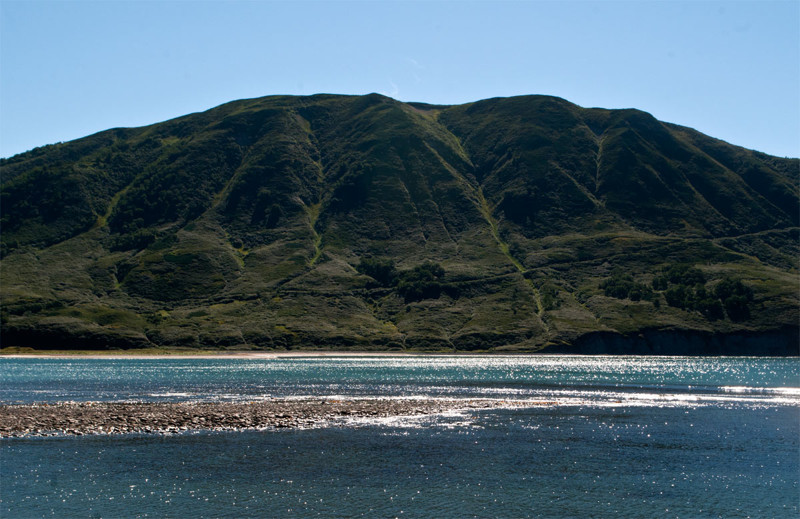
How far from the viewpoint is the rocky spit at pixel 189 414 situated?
60.8 metres

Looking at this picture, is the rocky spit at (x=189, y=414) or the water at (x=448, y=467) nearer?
the water at (x=448, y=467)

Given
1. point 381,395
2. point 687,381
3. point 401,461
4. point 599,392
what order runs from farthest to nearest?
point 687,381 → point 599,392 → point 381,395 → point 401,461

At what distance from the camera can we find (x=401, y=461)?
50.1 m

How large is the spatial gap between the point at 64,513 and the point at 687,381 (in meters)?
115

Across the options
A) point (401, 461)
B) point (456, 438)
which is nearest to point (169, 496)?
point (401, 461)

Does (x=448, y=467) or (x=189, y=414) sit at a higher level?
(x=189, y=414)

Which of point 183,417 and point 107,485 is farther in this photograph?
point 183,417

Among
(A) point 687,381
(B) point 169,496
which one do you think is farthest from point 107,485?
(A) point 687,381

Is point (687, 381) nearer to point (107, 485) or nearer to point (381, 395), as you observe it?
point (381, 395)

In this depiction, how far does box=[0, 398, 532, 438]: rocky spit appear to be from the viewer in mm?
60844

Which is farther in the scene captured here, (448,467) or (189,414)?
(189,414)

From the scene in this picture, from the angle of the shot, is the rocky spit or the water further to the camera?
the rocky spit

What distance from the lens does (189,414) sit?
226 ft

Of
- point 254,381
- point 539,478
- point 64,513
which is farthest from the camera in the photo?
point 254,381
